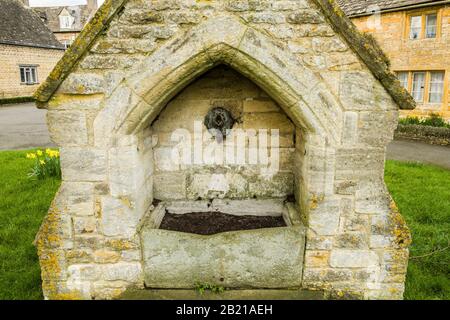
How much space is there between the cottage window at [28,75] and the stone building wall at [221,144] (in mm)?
26491

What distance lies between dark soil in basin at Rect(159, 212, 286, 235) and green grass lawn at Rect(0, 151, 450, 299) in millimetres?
1433

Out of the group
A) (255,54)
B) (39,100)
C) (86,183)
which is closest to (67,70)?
(39,100)

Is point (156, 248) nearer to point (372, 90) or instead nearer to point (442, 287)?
point (372, 90)

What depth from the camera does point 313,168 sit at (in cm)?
301

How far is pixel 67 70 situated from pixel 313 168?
6.90 feet

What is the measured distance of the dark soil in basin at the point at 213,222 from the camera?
3573mm

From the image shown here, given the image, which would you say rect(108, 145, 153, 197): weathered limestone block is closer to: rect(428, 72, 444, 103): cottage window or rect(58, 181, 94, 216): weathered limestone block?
rect(58, 181, 94, 216): weathered limestone block

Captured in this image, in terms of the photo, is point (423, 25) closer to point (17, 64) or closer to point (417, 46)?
point (417, 46)

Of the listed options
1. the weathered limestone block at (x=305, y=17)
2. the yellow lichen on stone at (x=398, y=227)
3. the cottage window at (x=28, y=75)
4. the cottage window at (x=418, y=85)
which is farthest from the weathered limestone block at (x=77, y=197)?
the cottage window at (x=28, y=75)

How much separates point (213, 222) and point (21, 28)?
92.7ft

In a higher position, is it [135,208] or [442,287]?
[135,208]

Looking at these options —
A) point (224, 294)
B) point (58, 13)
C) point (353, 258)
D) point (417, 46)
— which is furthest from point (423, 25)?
point (58, 13)

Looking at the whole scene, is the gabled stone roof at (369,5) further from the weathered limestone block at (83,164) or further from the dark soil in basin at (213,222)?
the weathered limestone block at (83,164)

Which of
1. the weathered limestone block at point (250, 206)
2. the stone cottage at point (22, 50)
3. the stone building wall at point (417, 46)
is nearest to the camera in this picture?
the weathered limestone block at point (250, 206)
